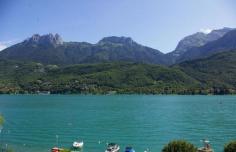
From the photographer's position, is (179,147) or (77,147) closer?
(179,147)

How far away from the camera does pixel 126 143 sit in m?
79.7

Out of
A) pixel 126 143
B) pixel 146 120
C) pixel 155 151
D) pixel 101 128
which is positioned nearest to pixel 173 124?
pixel 146 120

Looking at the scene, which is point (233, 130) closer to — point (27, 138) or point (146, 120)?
point (146, 120)

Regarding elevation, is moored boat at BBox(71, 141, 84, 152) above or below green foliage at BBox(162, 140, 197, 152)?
below

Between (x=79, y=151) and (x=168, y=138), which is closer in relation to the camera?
(x=79, y=151)

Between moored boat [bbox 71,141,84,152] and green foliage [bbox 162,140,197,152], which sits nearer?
green foliage [bbox 162,140,197,152]

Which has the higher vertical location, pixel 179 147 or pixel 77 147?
pixel 179 147

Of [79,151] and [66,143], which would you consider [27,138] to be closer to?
[66,143]

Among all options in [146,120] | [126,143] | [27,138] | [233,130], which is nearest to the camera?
[126,143]

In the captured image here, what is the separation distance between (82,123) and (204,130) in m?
35.4

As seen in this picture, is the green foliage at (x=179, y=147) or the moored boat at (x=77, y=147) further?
the moored boat at (x=77, y=147)

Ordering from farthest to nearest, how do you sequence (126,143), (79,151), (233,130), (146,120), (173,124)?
(146,120)
(173,124)
(233,130)
(126,143)
(79,151)

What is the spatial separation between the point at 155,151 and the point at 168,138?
14.0 metres

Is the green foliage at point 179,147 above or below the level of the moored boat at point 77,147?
above
